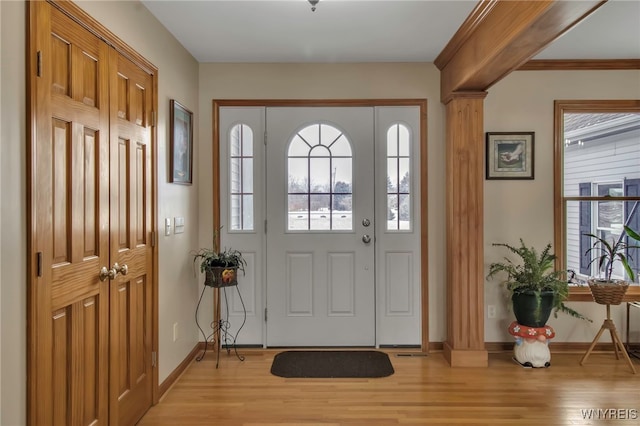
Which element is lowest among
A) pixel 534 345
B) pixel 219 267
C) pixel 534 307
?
pixel 534 345

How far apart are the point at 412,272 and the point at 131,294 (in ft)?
7.27

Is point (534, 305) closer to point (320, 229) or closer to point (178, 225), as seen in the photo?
point (320, 229)

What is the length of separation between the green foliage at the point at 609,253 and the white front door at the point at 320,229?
1883 mm

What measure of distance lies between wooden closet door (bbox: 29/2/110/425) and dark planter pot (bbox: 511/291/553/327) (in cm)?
285

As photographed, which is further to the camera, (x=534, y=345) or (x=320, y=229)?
(x=320, y=229)

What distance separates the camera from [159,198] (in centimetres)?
256

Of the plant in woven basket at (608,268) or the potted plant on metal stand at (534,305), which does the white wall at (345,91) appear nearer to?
the potted plant on metal stand at (534,305)

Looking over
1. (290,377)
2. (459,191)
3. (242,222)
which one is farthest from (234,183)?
(459,191)

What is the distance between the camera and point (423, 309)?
3367 mm

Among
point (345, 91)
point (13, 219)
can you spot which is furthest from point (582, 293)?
point (13, 219)

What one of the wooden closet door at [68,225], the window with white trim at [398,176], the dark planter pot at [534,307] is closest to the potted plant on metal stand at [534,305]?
the dark planter pot at [534,307]

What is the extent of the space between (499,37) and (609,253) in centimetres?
217

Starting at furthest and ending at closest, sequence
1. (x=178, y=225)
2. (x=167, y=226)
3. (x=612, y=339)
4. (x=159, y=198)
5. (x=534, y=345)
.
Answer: (x=612, y=339) < (x=534, y=345) < (x=178, y=225) < (x=167, y=226) < (x=159, y=198)

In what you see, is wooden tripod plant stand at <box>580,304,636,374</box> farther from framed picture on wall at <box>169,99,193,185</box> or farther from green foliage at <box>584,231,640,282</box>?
framed picture on wall at <box>169,99,193,185</box>
